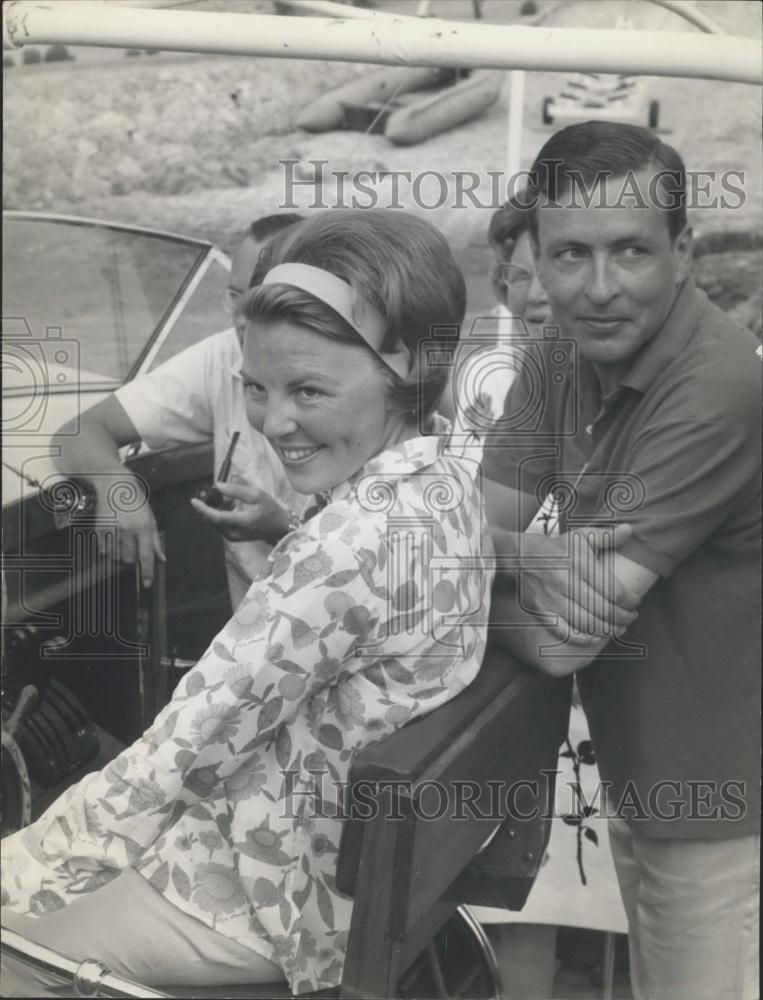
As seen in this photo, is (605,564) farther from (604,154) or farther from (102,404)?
(102,404)

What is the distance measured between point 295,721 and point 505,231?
69 cm

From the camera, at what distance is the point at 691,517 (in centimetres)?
147

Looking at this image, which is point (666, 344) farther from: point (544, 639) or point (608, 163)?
point (544, 639)

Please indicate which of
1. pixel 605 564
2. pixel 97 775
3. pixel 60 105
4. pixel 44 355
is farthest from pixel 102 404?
pixel 605 564

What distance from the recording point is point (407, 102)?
1680 millimetres

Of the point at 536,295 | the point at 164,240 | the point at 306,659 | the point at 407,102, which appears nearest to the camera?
the point at 306,659

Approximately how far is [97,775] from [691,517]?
0.79m

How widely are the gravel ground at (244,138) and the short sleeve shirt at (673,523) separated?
→ 0.64 feet

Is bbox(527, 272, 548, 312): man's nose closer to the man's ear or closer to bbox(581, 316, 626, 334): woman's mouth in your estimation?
bbox(581, 316, 626, 334): woman's mouth

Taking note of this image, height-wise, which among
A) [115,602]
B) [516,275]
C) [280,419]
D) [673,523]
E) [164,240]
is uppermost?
[164,240]

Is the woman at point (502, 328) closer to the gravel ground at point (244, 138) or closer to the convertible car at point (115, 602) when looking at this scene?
the gravel ground at point (244, 138)

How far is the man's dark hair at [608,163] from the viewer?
1.50 meters

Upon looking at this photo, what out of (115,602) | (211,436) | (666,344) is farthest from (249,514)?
(666,344)

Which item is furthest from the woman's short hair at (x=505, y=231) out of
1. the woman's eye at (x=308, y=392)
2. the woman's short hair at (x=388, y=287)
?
the woman's eye at (x=308, y=392)
